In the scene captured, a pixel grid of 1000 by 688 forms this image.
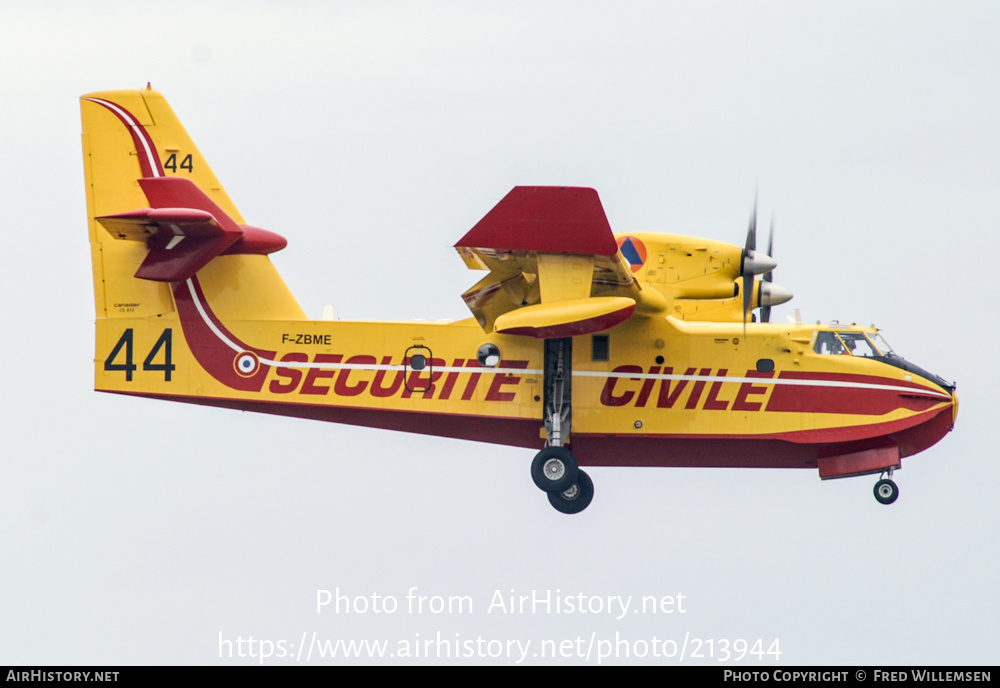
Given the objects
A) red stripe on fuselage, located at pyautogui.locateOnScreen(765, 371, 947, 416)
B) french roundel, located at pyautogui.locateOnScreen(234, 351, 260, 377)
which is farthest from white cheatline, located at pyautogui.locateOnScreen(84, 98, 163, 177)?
red stripe on fuselage, located at pyautogui.locateOnScreen(765, 371, 947, 416)

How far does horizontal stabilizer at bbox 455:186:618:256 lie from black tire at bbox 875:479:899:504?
235 inches

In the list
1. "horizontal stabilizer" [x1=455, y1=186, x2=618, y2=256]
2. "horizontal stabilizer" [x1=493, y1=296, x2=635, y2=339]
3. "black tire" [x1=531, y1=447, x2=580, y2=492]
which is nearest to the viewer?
"horizontal stabilizer" [x1=455, y1=186, x2=618, y2=256]

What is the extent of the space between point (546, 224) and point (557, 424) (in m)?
3.54

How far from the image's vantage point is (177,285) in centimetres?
2352

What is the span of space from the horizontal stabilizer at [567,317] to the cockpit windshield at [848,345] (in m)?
3.54

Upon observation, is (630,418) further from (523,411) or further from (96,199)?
(96,199)

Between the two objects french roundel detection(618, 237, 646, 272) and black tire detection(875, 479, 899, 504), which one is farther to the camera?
french roundel detection(618, 237, 646, 272)

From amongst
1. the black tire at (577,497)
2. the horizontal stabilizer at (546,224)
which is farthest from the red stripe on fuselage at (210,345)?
the black tire at (577,497)

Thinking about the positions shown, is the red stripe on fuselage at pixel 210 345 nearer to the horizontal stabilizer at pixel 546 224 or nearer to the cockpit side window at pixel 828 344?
the horizontal stabilizer at pixel 546 224

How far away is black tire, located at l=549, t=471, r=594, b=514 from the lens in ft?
78.7

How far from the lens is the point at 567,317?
21.2 m

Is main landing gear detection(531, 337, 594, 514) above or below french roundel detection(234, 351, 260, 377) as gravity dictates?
below

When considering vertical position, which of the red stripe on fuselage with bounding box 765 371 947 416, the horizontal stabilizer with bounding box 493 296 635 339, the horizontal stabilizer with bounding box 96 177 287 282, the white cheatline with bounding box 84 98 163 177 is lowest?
the red stripe on fuselage with bounding box 765 371 947 416

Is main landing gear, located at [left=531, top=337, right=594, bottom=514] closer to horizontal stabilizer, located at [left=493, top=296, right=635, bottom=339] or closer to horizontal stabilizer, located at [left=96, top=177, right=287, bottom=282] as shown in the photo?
horizontal stabilizer, located at [left=493, top=296, right=635, bottom=339]
